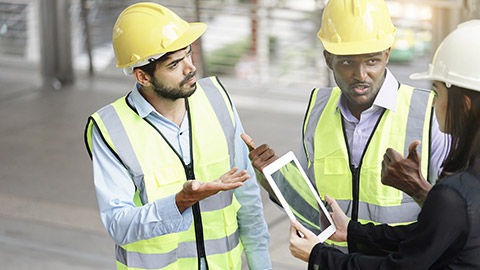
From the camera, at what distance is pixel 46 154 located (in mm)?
6996

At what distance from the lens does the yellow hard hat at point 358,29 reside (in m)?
2.66

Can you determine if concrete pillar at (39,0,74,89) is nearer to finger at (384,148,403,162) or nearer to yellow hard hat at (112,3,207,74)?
yellow hard hat at (112,3,207,74)

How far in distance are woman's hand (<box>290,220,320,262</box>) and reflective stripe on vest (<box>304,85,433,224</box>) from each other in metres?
0.46

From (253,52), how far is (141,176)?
701 centimetres

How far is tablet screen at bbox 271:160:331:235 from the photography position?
8.27 ft

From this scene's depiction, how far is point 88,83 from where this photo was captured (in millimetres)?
9641

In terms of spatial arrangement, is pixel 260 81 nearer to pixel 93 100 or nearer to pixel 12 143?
Result: pixel 93 100

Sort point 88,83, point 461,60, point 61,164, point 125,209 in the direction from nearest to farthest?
point 461,60
point 125,209
point 61,164
point 88,83

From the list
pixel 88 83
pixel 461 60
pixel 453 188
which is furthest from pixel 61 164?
pixel 453 188

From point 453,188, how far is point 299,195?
0.79 metres

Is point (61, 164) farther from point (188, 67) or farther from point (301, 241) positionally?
point (301, 241)

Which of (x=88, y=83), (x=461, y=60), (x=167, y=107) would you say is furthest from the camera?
(x=88, y=83)

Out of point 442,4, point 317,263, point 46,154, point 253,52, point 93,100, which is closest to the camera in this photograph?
point 317,263

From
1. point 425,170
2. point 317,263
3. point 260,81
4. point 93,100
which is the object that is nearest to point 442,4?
point 260,81
